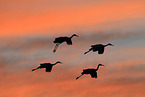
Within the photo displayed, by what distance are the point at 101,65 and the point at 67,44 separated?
8.86 metres

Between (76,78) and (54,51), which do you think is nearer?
(54,51)

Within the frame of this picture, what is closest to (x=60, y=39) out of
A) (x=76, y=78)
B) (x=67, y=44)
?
(x=67, y=44)

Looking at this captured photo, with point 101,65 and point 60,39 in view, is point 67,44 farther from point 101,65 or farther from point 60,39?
point 101,65

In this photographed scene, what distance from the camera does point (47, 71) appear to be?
117312mm

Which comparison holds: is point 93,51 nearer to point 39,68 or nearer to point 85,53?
point 85,53

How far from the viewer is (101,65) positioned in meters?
122

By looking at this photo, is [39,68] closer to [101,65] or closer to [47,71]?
[47,71]

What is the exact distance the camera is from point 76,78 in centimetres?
12269

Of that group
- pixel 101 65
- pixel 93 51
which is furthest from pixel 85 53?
pixel 101 65

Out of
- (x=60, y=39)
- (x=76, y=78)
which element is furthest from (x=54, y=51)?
(x=76, y=78)

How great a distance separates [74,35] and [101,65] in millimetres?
6678

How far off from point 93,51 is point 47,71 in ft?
26.5

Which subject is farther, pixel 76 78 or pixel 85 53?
pixel 76 78

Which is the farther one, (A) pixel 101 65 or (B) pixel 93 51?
(A) pixel 101 65
